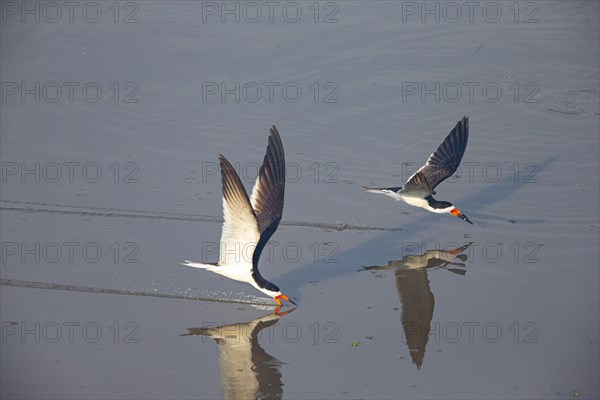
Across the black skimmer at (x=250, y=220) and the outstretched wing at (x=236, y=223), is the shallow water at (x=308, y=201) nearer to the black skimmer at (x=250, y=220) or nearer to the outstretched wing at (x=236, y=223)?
the black skimmer at (x=250, y=220)

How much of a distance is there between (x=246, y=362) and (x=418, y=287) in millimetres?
2115

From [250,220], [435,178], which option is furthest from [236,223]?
[435,178]

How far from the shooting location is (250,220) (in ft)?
26.6

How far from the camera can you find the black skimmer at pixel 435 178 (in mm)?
10080

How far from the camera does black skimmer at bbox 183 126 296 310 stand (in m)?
8.02

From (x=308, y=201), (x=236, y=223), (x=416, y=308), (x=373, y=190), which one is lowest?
(x=416, y=308)

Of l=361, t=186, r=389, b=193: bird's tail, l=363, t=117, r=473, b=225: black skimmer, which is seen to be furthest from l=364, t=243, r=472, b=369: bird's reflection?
l=361, t=186, r=389, b=193: bird's tail

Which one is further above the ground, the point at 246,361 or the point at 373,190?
the point at 373,190

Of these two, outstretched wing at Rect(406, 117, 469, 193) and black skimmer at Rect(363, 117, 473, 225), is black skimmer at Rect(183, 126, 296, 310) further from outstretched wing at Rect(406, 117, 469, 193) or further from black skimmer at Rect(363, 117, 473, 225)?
outstretched wing at Rect(406, 117, 469, 193)

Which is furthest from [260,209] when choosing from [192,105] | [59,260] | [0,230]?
[192,105]

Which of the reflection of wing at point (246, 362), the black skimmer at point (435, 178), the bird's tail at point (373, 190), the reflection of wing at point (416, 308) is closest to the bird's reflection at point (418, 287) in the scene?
the reflection of wing at point (416, 308)

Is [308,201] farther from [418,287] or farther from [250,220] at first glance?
[250,220]

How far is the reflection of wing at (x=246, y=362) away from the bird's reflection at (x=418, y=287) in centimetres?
117

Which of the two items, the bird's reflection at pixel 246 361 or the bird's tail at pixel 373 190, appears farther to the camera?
the bird's tail at pixel 373 190
